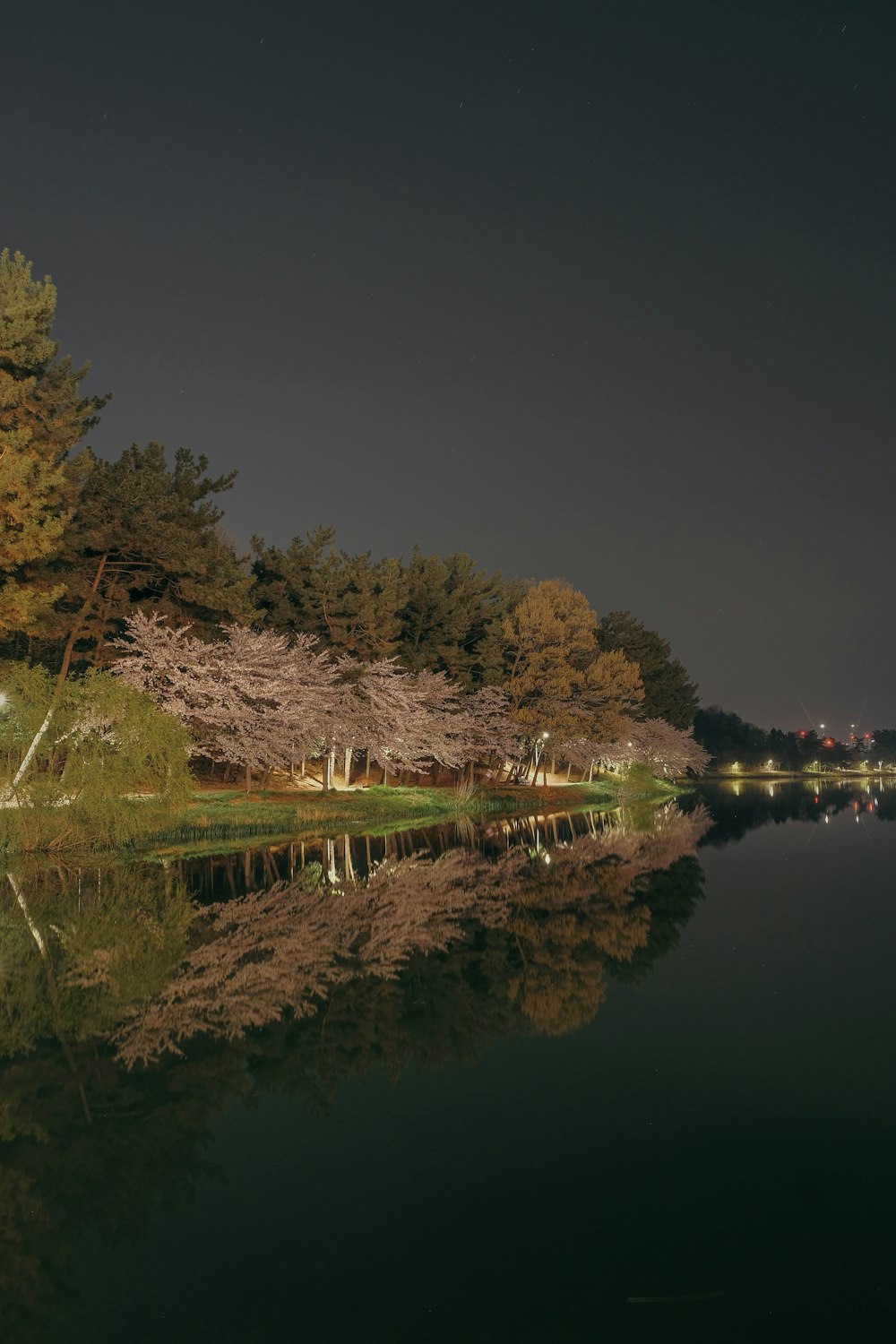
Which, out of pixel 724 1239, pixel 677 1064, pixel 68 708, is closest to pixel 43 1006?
pixel 677 1064

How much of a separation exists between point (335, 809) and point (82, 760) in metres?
16.4

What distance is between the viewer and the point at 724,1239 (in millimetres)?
5469

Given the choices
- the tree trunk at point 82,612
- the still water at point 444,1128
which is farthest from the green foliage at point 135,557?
the still water at point 444,1128

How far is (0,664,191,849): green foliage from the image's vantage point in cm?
2447

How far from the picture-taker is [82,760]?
25.0 metres

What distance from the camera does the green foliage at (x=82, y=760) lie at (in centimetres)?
2447

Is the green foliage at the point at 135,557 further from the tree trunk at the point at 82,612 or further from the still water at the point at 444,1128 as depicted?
the still water at the point at 444,1128

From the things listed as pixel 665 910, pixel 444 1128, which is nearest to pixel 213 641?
pixel 665 910

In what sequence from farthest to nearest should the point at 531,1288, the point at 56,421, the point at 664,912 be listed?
the point at 56,421 < the point at 664,912 < the point at 531,1288

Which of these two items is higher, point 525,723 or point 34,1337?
point 525,723

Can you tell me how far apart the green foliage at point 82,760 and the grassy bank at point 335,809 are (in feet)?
9.90

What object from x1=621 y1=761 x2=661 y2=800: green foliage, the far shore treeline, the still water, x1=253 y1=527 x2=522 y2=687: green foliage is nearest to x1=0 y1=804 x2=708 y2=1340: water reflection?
the still water

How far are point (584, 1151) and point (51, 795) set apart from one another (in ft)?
68.8

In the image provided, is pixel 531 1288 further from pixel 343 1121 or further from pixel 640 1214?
pixel 343 1121
